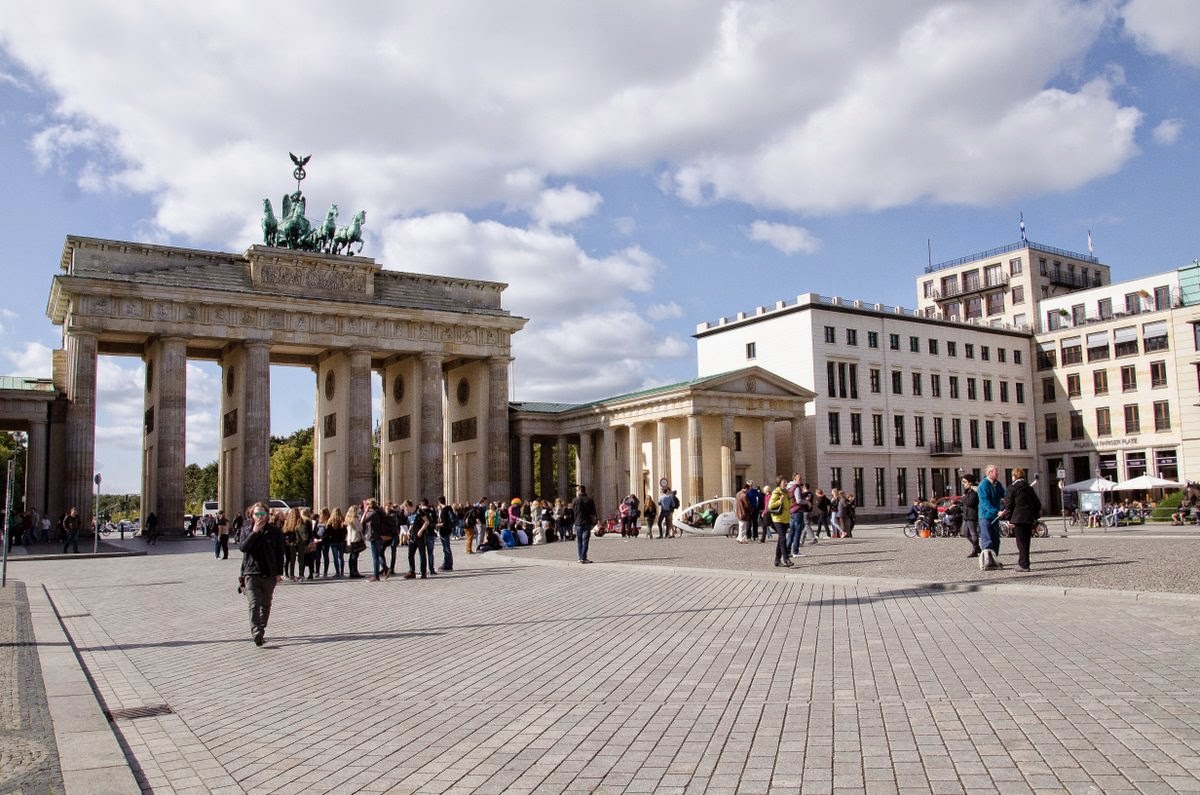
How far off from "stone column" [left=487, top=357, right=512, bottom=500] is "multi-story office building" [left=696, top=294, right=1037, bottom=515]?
17697 millimetres

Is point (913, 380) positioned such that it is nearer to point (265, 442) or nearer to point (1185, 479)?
point (1185, 479)

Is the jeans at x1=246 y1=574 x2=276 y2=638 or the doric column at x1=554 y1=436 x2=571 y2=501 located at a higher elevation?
the doric column at x1=554 y1=436 x2=571 y2=501

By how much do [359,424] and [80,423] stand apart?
579 inches

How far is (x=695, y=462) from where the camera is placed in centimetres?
5697

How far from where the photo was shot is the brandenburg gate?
1951 inches

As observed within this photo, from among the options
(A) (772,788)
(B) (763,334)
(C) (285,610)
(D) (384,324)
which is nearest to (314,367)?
(D) (384,324)

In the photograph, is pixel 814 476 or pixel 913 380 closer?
pixel 814 476

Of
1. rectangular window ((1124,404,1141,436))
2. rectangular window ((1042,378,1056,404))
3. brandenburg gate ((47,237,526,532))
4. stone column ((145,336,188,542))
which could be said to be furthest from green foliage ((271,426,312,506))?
rectangular window ((1124,404,1141,436))

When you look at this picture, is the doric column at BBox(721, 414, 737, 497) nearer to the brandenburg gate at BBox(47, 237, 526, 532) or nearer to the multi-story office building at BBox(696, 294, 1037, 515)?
the multi-story office building at BBox(696, 294, 1037, 515)

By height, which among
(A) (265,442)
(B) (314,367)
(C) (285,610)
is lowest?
(C) (285,610)

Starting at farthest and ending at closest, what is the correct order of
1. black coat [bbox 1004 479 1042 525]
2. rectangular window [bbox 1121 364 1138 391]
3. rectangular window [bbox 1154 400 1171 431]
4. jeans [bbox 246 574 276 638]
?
1. rectangular window [bbox 1121 364 1138 391]
2. rectangular window [bbox 1154 400 1171 431]
3. black coat [bbox 1004 479 1042 525]
4. jeans [bbox 246 574 276 638]

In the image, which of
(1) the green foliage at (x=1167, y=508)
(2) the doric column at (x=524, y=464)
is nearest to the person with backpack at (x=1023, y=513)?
(1) the green foliage at (x=1167, y=508)

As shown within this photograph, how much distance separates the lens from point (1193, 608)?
12.1 metres

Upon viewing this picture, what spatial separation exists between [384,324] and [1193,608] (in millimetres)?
51132
